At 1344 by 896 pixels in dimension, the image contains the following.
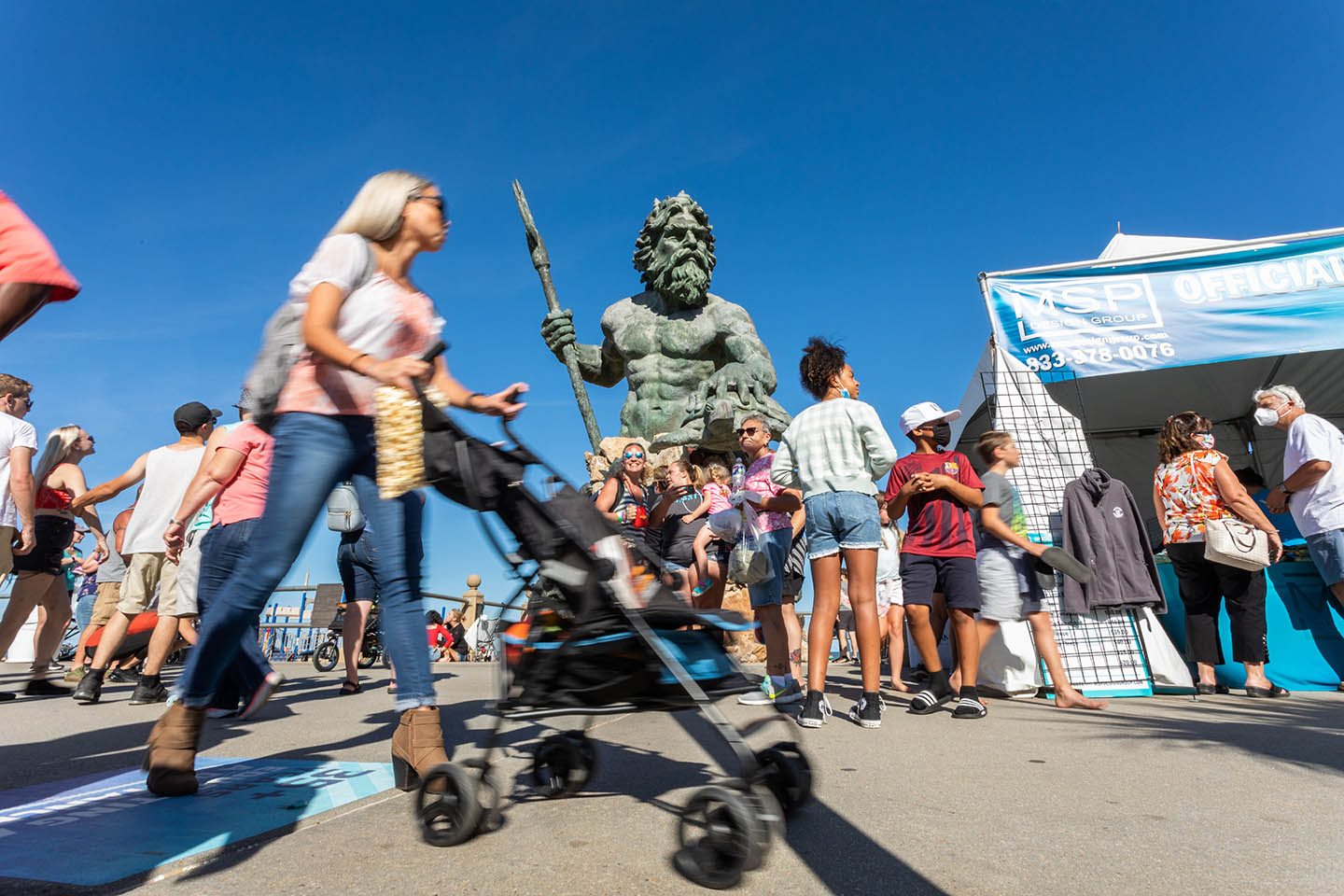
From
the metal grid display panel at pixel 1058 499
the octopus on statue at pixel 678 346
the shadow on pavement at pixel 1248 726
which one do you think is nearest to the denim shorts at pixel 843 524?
the shadow on pavement at pixel 1248 726

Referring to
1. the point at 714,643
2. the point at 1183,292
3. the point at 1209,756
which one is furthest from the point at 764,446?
the point at 1183,292

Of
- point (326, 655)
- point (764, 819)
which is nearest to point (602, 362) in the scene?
point (326, 655)

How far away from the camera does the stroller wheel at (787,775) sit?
199 centimetres

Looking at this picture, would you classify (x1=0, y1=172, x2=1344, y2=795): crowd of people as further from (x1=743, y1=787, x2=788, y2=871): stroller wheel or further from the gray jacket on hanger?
the gray jacket on hanger

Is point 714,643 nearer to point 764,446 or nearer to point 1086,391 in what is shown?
point 764,446

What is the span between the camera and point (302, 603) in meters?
12.6

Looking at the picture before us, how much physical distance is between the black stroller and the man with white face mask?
15.9 ft

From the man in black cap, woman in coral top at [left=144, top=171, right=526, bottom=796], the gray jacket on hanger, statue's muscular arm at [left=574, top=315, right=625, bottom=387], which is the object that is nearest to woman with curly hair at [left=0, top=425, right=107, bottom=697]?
the man in black cap

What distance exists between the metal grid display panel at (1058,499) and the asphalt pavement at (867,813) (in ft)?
4.16

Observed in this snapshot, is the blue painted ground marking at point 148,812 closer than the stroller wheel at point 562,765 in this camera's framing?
Yes

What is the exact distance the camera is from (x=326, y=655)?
32.1 ft

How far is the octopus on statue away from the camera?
934 centimetres

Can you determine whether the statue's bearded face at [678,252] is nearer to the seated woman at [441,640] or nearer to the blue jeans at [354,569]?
the blue jeans at [354,569]

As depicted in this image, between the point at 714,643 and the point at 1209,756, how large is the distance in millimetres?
2222
